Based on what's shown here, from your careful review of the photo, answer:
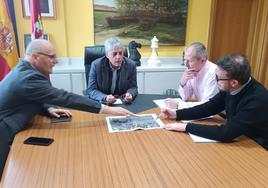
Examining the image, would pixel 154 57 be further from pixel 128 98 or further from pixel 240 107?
pixel 240 107

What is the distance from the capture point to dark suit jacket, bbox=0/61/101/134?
1.51 m

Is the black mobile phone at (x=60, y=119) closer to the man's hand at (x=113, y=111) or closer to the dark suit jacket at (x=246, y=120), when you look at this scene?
the man's hand at (x=113, y=111)

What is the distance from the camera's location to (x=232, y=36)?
13.7ft

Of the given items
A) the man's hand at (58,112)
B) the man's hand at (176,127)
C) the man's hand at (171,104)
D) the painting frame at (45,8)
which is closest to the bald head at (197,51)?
the man's hand at (171,104)

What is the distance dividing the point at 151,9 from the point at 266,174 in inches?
118

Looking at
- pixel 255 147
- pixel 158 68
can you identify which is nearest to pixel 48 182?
pixel 255 147

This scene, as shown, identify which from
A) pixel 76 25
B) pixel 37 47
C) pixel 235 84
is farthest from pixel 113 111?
pixel 76 25

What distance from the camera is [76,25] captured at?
3523mm

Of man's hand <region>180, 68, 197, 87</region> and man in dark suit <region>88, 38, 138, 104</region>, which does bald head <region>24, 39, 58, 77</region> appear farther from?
man's hand <region>180, 68, 197, 87</region>

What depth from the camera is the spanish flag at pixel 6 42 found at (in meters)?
2.90

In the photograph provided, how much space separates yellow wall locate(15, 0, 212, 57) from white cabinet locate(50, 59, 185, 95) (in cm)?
23

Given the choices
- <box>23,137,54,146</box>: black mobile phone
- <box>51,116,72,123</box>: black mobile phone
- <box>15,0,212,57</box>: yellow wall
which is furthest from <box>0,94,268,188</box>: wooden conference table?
<box>15,0,212,57</box>: yellow wall

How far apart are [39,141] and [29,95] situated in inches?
12.1

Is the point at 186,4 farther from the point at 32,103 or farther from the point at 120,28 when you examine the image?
the point at 32,103
